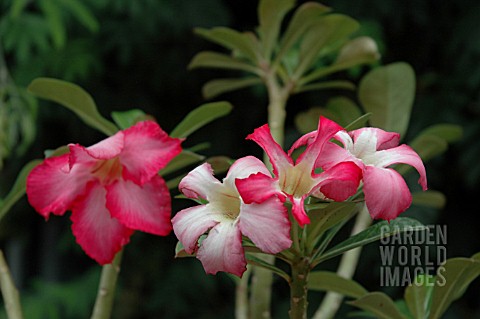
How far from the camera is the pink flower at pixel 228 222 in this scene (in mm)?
294

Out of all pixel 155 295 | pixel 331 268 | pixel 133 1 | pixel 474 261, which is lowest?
pixel 155 295

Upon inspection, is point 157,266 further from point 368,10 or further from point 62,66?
point 368,10

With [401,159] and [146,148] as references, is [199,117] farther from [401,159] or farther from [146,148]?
[401,159]

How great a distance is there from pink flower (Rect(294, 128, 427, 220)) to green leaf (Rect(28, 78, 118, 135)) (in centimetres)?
22

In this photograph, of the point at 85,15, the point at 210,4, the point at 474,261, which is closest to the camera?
the point at 474,261

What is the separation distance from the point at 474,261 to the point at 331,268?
3.06 feet

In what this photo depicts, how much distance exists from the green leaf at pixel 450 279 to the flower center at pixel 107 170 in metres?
0.22

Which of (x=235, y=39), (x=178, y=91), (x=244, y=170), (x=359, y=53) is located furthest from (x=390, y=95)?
(x=178, y=91)

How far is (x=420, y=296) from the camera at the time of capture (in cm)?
47

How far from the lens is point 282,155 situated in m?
0.33

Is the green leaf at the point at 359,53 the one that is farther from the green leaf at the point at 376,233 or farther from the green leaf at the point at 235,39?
Result: the green leaf at the point at 376,233

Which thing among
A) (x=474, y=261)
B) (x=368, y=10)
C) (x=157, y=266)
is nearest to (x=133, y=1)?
(x=368, y=10)

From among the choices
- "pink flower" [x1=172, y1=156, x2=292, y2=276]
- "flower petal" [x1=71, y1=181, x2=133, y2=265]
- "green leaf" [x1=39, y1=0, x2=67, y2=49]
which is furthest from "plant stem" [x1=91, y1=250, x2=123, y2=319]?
"green leaf" [x1=39, y1=0, x2=67, y2=49]

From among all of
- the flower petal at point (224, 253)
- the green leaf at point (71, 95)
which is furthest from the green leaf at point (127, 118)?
the flower petal at point (224, 253)
